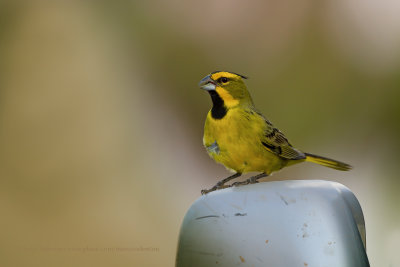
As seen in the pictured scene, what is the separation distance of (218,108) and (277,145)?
203 millimetres

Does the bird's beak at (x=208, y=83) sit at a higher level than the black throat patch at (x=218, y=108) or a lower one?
higher

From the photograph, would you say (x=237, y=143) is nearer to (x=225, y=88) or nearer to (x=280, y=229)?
(x=225, y=88)

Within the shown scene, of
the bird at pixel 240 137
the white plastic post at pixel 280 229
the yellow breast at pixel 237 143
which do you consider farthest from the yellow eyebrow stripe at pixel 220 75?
the white plastic post at pixel 280 229

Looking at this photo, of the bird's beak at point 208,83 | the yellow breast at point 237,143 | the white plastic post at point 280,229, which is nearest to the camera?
the white plastic post at point 280,229

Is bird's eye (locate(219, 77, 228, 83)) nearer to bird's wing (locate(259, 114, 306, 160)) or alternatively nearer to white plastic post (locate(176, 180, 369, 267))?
bird's wing (locate(259, 114, 306, 160))

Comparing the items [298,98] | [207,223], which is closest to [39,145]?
[298,98]

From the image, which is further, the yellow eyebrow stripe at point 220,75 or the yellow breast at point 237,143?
the yellow eyebrow stripe at point 220,75

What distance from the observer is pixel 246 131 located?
4.86ft

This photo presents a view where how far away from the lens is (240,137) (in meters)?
1.46

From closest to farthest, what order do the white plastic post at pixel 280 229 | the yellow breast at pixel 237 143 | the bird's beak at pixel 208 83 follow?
the white plastic post at pixel 280 229, the yellow breast at pixel 237 143, the bird's beak at pixel 208 83

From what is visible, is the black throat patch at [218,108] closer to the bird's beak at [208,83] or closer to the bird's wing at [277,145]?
Answer: the bird's beak at [208,83]

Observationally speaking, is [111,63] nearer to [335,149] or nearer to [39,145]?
[39,145]

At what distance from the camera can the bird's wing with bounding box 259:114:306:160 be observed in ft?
4.96

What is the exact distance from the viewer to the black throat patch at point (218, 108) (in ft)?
4.91
